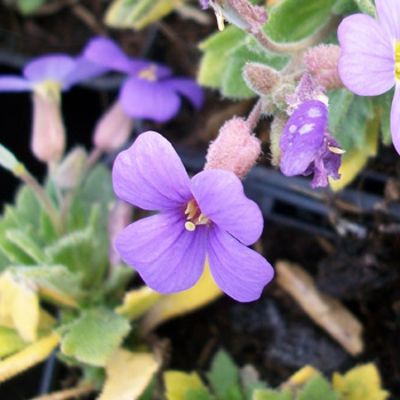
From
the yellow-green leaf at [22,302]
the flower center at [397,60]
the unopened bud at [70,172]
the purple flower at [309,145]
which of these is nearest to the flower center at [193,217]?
the purple flower at [309,145]

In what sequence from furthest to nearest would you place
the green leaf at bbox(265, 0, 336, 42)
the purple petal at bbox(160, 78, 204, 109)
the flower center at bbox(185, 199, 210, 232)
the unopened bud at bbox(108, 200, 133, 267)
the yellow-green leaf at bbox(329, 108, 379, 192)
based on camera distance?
the purple petal at bbox(160, 78, 204, 109), the unopened bud at bbox(108, 200, 133, 267), the yellow-green leaf at bbox(329, 108, 379, 192), the green leaf at bbox(265, 0, 336, 42), the flower center at bbox(185, 199, 210, 232)

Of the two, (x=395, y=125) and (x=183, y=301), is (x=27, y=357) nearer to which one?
(x=183, y=301)

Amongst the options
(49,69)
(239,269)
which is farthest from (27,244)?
(239,269)

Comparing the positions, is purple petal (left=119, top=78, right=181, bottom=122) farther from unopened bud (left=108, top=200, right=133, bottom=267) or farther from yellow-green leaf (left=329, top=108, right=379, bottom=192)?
yellow-green leaf (left=329, top=108, right=379, bottom=192)

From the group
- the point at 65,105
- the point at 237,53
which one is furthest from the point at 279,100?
the point at 65,105

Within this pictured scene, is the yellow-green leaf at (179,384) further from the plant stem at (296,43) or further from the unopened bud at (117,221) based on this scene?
the plant stem at (296,43)

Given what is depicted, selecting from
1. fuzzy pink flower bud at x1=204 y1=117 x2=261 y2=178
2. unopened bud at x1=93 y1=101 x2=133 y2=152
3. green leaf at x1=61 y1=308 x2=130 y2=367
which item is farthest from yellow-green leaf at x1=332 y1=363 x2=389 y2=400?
unopened bud at x1=93 y1=101 x2=133 y2=152
